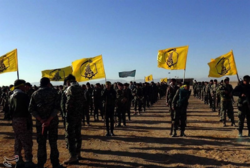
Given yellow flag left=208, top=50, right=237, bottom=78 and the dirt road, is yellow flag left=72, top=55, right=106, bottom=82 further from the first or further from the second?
yellow flag left=208, top=50, right=237, bottom=78

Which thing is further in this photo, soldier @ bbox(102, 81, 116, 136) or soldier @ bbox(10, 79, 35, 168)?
soldier @ bbox(102, 81, 116, 136)

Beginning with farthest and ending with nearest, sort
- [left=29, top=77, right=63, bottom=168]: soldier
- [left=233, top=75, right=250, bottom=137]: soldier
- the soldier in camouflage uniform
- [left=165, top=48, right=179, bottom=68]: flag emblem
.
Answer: [left=165, top=48, right=179, bottom=68]: flag emblem < [left=233, top=75, right=250, bottom=137]: soldier < the soldier in camouflage uniform < [left=29, top=77, right=63, bottom=168]: soldier

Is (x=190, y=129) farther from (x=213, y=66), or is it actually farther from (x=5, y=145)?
(x=5, y=145)

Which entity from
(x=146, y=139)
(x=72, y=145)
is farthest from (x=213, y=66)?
(x=72, y=145)

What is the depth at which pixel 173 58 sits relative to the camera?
1092 cm

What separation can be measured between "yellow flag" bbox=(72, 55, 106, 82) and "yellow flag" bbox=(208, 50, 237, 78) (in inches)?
225

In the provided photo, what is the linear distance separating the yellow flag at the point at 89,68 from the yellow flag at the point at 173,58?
329 cm

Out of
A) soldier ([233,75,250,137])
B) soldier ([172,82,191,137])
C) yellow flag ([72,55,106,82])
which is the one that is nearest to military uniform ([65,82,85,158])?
soldier ([172,82,191,137])

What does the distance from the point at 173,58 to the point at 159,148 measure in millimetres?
5361

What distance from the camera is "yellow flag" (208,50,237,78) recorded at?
33.7 ft

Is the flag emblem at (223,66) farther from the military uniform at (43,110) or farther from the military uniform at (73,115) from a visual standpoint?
the military uniform at (43,110)

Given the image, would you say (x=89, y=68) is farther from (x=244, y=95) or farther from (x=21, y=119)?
(x=244, y=95)

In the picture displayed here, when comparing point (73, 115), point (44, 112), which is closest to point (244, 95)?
point (73, 115)

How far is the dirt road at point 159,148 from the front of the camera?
5.68m
